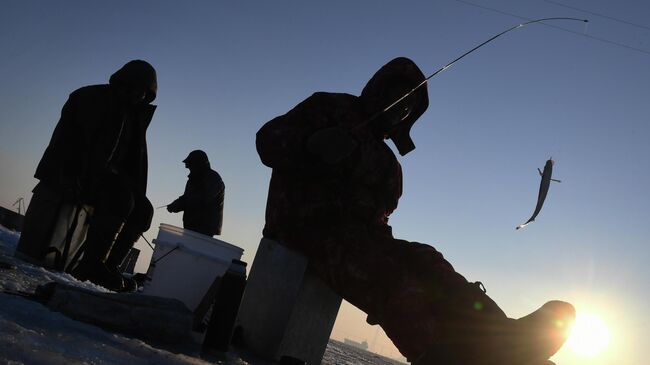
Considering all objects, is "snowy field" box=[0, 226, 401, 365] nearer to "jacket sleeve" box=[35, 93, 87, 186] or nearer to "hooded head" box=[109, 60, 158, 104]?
"jacket sleeve" box=[35, 93, 87, 186]

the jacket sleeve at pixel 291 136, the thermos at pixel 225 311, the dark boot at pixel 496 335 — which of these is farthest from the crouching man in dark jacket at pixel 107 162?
the dark boot at pixel 496 335

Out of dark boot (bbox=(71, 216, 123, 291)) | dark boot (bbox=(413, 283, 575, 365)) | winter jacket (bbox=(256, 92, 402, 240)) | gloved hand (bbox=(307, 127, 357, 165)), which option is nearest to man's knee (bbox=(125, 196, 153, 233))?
dark boot (bbox=(71, 216, 123, 291))

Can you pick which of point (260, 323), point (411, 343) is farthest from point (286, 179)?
point (411, 343)

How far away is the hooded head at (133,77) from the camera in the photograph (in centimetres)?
449

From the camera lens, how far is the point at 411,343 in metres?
2.44

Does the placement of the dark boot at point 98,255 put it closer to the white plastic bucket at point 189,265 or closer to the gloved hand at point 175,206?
the white plastic bucket at point 189,265

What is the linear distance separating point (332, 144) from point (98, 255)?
8.45 feet

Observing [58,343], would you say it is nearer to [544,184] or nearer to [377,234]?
Answer: [377,234]

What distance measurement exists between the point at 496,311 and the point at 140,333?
1492 millimetres

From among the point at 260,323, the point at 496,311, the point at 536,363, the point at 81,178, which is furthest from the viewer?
the point at 81,178

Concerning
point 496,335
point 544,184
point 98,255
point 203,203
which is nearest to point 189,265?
point 98,255

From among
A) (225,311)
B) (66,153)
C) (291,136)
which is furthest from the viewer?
(66,153)

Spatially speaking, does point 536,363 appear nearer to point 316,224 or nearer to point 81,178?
point 316,224

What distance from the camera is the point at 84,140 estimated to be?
167 inches
